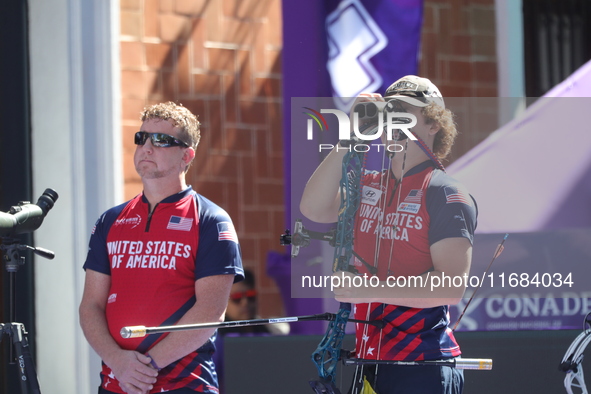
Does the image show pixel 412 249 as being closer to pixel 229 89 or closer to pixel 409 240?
pixel 409 240

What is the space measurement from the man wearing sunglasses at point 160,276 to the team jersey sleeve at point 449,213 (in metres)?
0.75

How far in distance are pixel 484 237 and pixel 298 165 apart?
76 centimetres

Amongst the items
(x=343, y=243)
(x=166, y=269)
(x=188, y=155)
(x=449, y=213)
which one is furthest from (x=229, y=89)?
(x=449, y=213)

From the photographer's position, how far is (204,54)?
499cm

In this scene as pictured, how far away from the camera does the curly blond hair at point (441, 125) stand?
2.77 metres

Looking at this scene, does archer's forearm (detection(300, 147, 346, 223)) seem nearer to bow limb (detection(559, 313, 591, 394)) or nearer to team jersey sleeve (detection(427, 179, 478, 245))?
team jersey sleeve (detection(427, 179, 478, 245))

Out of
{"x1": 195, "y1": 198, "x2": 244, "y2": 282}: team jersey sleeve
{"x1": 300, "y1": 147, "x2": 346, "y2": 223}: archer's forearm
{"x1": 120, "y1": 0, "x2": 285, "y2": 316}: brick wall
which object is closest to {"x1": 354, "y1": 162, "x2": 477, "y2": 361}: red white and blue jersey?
{"x1": 300, "y1": 147, "x2": 346, "y2": 223}: archer's forearm

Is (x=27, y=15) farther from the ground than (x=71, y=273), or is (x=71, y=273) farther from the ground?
(x=27, y=15)

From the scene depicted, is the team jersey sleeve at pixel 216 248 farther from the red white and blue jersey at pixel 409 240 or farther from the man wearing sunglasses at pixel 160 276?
the red white and blue jersey at pixel 409 240

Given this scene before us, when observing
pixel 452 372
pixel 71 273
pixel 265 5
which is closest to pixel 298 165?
pixel 452 372

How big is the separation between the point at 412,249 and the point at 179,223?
865 mm

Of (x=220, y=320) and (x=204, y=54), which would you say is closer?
(x=220, y=320)

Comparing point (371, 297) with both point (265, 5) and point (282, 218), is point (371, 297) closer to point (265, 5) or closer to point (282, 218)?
point (282, 218)

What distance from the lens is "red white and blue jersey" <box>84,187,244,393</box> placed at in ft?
9.32
